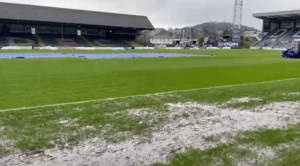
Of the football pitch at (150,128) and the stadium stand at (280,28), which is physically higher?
the stadium stand at (280,28)

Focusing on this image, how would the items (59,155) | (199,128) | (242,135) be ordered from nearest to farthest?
(59,155), (242,135), (199,128)

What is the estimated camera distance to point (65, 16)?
187 ft

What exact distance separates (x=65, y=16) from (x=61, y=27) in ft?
10.9

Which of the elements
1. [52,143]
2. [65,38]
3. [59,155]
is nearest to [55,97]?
[52,143]

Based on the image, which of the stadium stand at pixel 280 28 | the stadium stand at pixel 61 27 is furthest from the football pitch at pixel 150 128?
the stadium stand at pixel 280 28

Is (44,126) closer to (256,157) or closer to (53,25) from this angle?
(256,157)

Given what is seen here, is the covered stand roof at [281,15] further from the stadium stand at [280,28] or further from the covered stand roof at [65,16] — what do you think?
the covered stand roof at [65,16]

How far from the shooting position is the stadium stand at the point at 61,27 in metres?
51.1

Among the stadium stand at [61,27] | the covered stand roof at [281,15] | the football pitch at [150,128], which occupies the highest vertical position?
the covered stand roof at [281,15]

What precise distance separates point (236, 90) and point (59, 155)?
604cm

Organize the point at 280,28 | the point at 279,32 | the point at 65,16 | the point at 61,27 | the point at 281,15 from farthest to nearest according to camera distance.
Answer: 1. the point at 280,28
2. the point at 279,32
3. the point at 281,15
4. the point at 61,27
5. the point at 65,16

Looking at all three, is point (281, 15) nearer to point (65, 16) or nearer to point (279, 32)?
point (279, 32)

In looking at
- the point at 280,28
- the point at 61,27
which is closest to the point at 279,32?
the point at 280,28

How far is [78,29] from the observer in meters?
61.8
